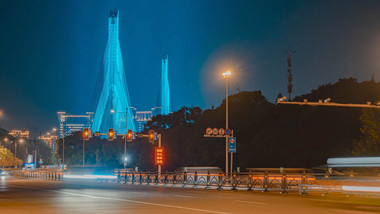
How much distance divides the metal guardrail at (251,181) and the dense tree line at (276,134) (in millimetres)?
23015

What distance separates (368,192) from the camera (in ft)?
78.1

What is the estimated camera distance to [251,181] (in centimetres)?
3378

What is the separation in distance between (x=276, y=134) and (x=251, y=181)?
36614mm

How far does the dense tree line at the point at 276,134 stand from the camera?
214 feet

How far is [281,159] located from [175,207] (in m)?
50.2

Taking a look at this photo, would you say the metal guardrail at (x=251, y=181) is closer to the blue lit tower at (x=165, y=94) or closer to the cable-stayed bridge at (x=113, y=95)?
the cable-stayed bridge at (x=113, y=95)

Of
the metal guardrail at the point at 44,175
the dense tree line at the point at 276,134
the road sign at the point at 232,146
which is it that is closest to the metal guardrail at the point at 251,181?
the road sign at the point at 232,146

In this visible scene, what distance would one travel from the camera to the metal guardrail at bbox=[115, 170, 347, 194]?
2898 cm

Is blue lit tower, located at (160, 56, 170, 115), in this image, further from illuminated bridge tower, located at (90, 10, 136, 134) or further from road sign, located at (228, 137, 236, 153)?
road sign, located at (228, 137, 236, 153)

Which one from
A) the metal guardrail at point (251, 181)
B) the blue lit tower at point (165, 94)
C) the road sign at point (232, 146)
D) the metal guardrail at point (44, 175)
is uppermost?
the blue lit tower at point (165, 94)

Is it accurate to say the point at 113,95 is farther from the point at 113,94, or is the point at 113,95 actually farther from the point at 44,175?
the point at 44,175

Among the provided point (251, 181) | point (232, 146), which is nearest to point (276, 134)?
point (232, 146)

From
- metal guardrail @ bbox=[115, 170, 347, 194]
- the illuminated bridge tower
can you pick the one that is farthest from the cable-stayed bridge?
metal guardrail @ bbox=[115, 170, 347, 194]

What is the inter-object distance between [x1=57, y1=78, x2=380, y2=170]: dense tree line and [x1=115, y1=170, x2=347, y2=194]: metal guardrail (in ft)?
75.5
